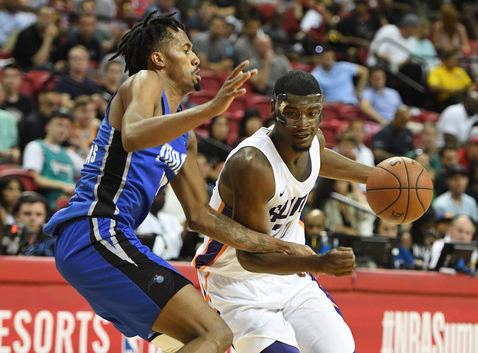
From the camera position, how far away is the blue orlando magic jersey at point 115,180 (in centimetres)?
356

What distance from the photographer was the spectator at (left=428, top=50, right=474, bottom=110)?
13930 millimetres

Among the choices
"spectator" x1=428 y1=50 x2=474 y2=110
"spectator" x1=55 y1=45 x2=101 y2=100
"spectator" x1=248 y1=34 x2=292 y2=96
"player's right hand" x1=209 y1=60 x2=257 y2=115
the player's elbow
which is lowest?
"spectator" x1=428 y1=50 x2=474 y2=110

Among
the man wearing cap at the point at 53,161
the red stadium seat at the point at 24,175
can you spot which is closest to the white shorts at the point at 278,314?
the red stadium seat at the point at 24,175

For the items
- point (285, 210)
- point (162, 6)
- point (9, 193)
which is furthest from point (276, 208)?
point (162, 6)

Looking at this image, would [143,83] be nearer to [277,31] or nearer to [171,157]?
[171,157]

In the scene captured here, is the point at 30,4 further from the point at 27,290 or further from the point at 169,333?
the point at 169,333

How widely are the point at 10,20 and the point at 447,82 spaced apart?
306 inches

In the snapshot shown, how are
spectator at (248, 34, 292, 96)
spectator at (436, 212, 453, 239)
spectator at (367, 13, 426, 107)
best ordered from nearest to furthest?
spectator at (436, 212, 453, 239) < spectator at (248, 34, 292, 96) < spectator at (367, 13, 426, 107)

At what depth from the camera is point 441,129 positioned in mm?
12344

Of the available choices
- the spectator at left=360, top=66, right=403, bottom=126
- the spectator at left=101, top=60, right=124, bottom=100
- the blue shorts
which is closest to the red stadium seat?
the spectator at left=101, top=60, right=124, bottom=100

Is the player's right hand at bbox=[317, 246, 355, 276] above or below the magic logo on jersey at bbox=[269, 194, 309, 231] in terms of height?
above

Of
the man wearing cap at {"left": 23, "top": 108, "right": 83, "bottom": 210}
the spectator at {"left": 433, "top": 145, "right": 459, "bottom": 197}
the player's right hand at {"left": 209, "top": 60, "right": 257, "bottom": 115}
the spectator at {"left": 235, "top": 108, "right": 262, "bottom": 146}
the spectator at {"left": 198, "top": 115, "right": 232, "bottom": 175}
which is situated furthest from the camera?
the spectator at {"left": 433, "top": 145, "right": 459, "bottom": 197}

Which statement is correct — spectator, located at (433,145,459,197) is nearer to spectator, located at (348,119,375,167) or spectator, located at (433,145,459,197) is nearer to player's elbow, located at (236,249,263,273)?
spectator, located at (348,119,375,167)

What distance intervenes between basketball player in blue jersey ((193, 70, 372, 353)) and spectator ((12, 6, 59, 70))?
21.1ft
